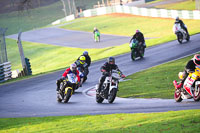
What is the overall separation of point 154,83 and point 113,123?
28.8ft

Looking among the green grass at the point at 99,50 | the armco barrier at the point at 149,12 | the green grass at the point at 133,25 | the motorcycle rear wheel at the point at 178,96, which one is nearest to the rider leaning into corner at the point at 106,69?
the motorcycle rear wheel at the point at 178,96

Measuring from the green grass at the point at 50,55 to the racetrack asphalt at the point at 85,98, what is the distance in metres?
7.43

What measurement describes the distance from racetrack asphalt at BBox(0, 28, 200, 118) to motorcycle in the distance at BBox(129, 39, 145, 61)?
0.40 m

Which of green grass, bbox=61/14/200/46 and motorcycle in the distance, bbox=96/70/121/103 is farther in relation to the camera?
→ green grass, bbox=61/14/200/46

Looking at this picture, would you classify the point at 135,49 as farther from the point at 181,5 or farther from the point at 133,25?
the point at 181,5

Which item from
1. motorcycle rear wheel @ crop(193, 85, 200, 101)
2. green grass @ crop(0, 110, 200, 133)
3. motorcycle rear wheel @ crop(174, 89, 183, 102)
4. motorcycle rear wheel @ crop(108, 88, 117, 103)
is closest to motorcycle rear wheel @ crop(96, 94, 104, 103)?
motorcycle rear wheel @ crop(108, 88, 117, 103)

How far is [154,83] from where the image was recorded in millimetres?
18844

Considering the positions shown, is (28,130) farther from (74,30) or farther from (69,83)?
(74,30)

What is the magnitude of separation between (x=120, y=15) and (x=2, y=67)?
49180 millimetres

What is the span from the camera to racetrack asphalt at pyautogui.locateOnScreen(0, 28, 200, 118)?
13250 mm

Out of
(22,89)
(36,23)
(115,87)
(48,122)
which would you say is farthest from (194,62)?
(36,23)

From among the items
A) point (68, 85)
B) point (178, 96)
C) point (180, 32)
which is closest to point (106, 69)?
point (68, 85)

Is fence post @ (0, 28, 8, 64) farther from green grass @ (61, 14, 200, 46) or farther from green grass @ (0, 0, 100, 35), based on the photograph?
green grass @ (0, 0, 100, 35)

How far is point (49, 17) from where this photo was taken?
116 meters
